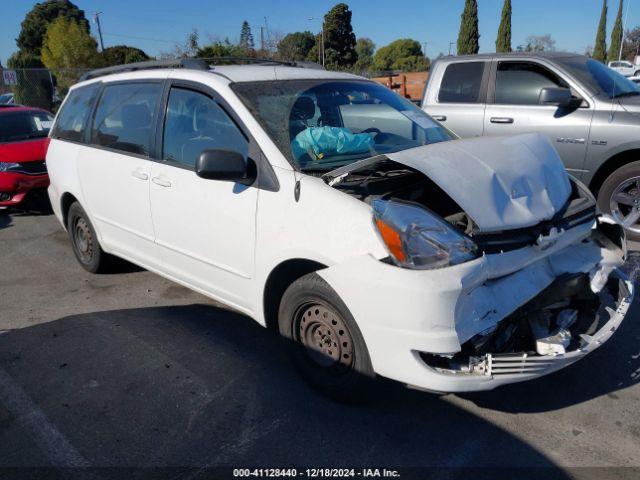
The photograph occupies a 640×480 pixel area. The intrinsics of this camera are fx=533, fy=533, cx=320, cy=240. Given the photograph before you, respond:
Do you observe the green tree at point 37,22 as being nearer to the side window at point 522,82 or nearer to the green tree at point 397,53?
the green tree at point 397,53

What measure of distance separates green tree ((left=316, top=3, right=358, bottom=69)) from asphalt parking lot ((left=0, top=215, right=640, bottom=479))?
2113 inches

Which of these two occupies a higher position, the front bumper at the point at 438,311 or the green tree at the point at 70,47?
the green tree at the point at 70,47

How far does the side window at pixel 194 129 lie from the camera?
3410mm

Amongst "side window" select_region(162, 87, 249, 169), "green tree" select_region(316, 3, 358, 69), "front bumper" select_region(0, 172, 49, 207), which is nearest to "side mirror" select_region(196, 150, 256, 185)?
"side window" select_region(162, 87, 249, 169)

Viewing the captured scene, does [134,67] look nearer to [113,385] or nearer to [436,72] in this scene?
[113,385]

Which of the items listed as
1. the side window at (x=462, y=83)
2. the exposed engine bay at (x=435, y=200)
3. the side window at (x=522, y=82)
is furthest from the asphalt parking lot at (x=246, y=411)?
the side window at (x=462, y=83)

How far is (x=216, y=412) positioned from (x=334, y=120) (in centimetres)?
204

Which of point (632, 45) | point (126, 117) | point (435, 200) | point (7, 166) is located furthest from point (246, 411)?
point (632, 45)

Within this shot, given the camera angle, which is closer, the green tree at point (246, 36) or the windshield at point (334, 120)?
the windshield at point (334, 120)

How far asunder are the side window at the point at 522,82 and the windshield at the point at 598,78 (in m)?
0.22

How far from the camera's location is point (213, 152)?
3070mm

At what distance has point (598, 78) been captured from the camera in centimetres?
599

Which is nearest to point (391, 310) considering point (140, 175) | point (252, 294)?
point (252, 294)

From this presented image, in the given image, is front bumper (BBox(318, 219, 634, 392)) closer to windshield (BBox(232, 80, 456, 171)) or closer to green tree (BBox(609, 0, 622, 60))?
windshield (BBox(232, 80, 456, 171))
